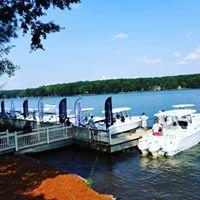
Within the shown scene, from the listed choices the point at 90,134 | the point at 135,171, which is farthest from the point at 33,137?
the point at 135,171

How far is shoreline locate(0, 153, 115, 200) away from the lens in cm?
1121

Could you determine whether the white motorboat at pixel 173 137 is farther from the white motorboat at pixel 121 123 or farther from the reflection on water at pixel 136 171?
the white motorboat at pixel 121 123

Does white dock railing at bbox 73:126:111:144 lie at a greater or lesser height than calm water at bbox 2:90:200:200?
greater

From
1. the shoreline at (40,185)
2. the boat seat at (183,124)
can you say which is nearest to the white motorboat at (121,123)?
the boat seat at (183,124)

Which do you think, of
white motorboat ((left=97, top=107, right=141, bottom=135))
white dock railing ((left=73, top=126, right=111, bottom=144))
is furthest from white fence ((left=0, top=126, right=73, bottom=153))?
white motorboat ((left=97, top=107, right=141, bottom=135))

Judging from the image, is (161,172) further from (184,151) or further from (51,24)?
(51,24)

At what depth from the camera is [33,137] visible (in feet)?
74.5

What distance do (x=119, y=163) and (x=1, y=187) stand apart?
10.0 metres

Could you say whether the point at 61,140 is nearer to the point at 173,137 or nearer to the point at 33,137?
the point at 33,137

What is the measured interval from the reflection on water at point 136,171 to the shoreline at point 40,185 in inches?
127

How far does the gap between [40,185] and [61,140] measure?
12785 millimetres

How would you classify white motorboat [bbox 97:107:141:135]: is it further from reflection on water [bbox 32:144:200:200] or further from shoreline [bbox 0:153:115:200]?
shoreline [bbox 0:153:115:200]

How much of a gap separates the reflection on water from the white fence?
948 millimetres

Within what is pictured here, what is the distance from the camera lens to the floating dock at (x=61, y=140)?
69.5ft
